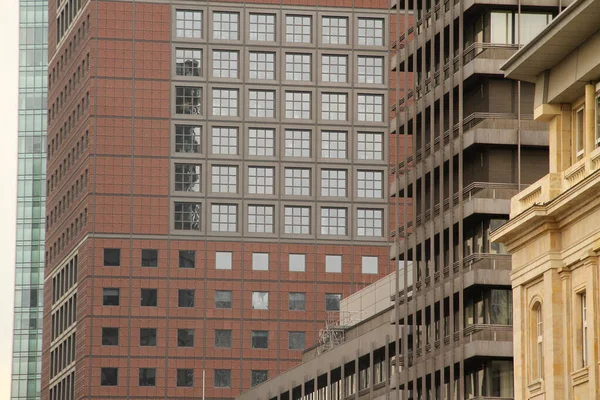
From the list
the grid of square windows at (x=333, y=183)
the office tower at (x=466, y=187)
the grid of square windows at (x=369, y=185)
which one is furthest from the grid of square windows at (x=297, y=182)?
the office tower at (x=466, y=187)

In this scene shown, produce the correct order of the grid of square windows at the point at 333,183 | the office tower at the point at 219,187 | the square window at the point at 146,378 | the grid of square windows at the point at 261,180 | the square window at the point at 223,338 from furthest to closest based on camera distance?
1. the grid of square windows at the point at 333,183
2. the grid of square windows at the point at 261,180
3. the square window at the point at 223,338
4. the office tower at the point at 219,187
5. the square window at the point at 146,378

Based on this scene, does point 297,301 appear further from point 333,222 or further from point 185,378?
point 185,378

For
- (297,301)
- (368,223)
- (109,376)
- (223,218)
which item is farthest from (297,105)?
(109,376)

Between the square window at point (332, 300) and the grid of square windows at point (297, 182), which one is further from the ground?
the grid of square windows at point (297, 182)

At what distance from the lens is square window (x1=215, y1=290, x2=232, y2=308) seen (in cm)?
17238

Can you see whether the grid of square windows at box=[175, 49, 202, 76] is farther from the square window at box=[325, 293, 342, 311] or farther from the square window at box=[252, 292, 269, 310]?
the square window at box=[325, 293, 342, 311]

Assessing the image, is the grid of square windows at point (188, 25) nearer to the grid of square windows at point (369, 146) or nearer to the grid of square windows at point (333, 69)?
the grid of square windows at point (333, 69)

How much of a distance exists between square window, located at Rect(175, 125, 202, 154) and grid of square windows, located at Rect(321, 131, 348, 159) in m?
12.6

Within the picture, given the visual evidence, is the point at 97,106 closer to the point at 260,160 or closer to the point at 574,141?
the point at 260,160

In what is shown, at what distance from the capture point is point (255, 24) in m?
178

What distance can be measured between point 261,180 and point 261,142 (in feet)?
12.5

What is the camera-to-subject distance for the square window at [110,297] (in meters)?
171

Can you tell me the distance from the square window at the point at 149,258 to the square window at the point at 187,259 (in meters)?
2.49

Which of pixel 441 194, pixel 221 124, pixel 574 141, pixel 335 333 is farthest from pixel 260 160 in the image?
pixel 574 141
